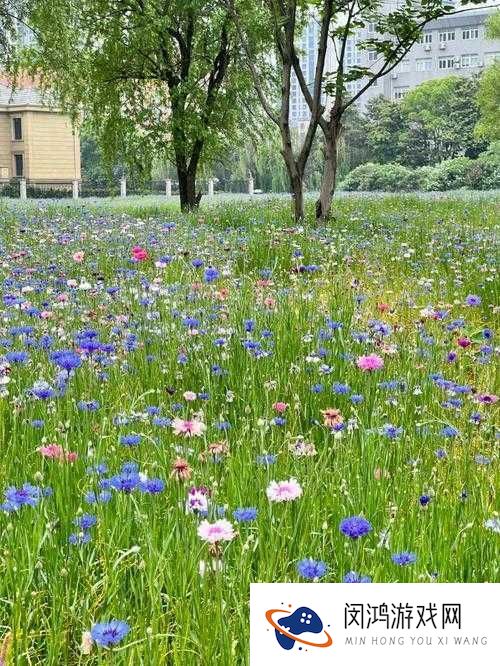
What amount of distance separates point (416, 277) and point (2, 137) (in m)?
60.6

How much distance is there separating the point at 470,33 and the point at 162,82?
110145mm

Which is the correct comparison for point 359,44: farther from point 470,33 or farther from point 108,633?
point 470,33

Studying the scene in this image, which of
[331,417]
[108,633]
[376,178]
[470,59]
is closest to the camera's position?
[108,633]

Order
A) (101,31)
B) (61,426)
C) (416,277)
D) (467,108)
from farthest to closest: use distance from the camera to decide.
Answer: (467,108) → (101,31) → (416,277) → (61,426)

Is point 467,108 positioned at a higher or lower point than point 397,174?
higher

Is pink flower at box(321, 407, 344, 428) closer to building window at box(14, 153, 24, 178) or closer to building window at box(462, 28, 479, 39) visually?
building window at box(14, 153, 24, 178)

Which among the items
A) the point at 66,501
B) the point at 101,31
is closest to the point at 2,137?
the point at 101,31

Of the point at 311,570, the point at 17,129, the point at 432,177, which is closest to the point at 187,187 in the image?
the point at 311,570

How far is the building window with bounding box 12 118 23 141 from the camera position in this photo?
6191cm

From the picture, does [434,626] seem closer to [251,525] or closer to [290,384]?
[251,525]

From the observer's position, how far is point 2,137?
6241 cm

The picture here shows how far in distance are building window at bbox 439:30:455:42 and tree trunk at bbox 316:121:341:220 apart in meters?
117

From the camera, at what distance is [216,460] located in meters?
2.55

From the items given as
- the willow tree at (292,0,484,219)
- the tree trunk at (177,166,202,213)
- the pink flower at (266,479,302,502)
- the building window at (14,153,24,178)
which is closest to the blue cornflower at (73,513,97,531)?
the pink flower at (266,479,302,502)
